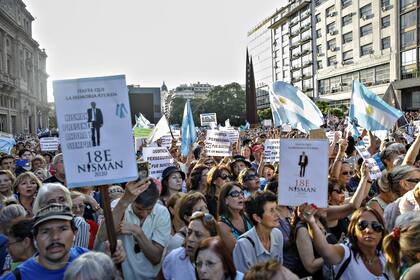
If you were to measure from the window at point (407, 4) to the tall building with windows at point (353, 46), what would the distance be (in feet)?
2.55

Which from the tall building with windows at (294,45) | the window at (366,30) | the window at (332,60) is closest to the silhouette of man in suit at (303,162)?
the window at (366,30)

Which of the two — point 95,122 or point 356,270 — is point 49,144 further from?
point 356,270

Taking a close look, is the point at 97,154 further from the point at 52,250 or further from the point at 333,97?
the point at 333,97

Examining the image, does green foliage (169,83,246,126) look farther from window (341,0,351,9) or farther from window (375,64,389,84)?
window (375,64,389,84)

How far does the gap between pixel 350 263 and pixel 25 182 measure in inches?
167

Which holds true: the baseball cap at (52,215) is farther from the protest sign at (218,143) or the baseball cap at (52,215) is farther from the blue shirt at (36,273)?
the protest sign at (218,143)

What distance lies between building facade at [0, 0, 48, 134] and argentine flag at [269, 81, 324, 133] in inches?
2282

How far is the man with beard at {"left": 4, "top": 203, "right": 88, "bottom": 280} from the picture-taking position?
288 centimetres

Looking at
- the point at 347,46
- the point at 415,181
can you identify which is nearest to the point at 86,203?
the point at 415,181

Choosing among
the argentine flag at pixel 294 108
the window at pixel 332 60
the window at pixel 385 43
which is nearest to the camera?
the argentine flag at pixel 294 108

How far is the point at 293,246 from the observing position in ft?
12.5

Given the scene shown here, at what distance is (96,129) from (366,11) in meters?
54.3

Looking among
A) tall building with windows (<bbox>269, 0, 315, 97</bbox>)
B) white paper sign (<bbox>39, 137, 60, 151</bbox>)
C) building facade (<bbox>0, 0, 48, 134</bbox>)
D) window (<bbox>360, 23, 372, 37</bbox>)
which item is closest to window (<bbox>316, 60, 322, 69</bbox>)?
tall building with windows (<bbox>269, 0, 315, 97</bbox>)

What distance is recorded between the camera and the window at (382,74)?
48256mm
